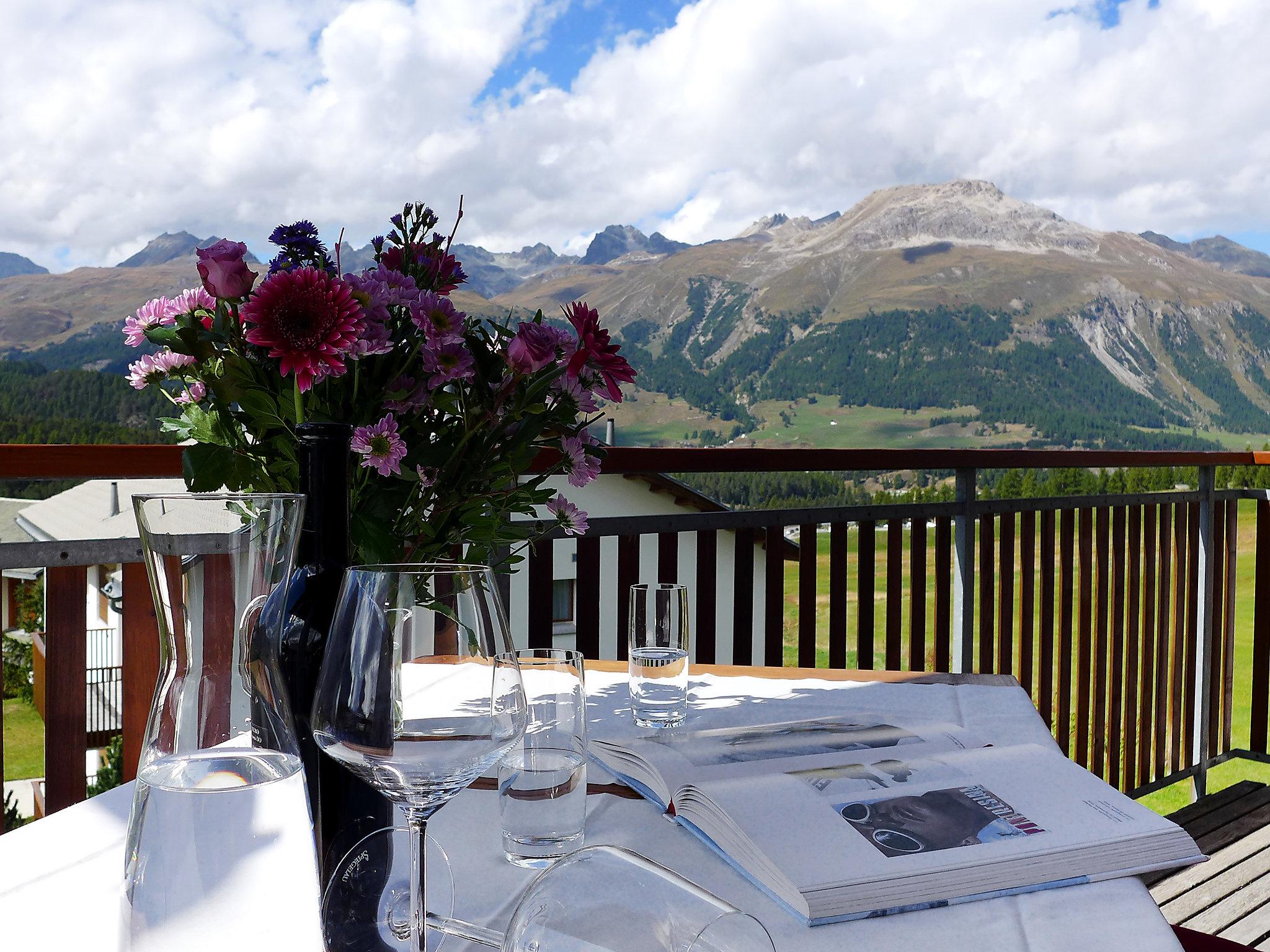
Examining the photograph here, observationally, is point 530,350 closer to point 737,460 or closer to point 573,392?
point 573,392

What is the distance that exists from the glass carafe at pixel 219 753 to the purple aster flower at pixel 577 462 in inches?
19.9

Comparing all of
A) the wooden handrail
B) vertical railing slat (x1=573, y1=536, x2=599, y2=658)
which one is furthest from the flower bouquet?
vertical railing slat (x1=573, y1=536, x2=599, y2=658)

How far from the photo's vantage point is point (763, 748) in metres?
0.84

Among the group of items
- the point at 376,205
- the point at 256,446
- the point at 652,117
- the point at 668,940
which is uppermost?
the point at 652,117

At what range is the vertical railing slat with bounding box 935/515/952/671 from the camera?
2.74 metres

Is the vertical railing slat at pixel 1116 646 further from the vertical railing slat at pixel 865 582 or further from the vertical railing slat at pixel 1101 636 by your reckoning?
the vertical railing slat at pixel 865 582

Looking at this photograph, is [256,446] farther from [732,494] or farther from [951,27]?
[951,27]

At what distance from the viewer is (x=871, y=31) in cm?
6184

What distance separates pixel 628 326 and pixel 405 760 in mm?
51078

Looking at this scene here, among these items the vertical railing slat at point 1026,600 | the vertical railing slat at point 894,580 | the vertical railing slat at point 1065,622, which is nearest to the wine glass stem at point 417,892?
the vertical railing slat at point 894,580

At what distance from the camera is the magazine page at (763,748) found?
77cm

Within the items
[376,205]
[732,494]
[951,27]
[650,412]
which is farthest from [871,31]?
Answer: [732,494]

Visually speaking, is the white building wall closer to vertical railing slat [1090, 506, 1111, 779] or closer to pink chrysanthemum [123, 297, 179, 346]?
pink chrysanthemum [123, 297, 179, 346]

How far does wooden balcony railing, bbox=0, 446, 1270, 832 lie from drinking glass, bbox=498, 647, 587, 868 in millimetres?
1052
